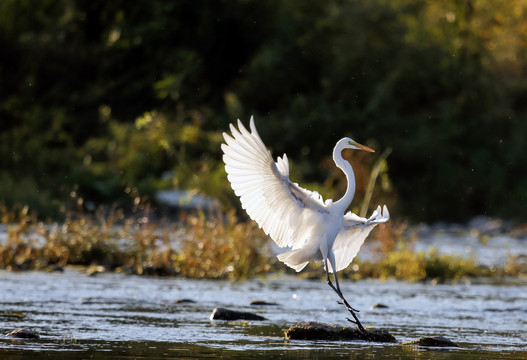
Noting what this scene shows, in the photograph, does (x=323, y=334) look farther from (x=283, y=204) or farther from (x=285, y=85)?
(x=285, y=85)

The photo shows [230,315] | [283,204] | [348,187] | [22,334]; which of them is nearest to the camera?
[22,334]

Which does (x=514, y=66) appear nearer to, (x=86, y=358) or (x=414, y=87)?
(x=414, y=87)

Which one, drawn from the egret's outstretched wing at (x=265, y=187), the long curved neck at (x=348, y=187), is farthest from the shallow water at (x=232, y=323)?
the long curved neck at (x=348, y=187)

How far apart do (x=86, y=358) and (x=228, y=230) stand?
265 inches

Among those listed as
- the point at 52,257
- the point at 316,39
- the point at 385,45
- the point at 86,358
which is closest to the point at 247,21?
the point at 316,39

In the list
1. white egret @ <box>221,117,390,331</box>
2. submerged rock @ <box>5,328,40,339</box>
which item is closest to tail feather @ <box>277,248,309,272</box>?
white egret @ <box>221,117,390,331</box>

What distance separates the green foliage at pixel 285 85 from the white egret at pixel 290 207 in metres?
18.6

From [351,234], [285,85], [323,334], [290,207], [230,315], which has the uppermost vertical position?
[285,85]

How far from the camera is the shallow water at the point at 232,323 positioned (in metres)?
7.00

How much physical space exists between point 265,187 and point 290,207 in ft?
1.18

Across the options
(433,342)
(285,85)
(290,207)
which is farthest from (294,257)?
(285,85)

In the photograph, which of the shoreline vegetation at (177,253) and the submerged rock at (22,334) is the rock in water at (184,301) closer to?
the shoreline vegetation at (177,253)

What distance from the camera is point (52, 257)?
43.6 feet

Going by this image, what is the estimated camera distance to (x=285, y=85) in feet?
98.9
